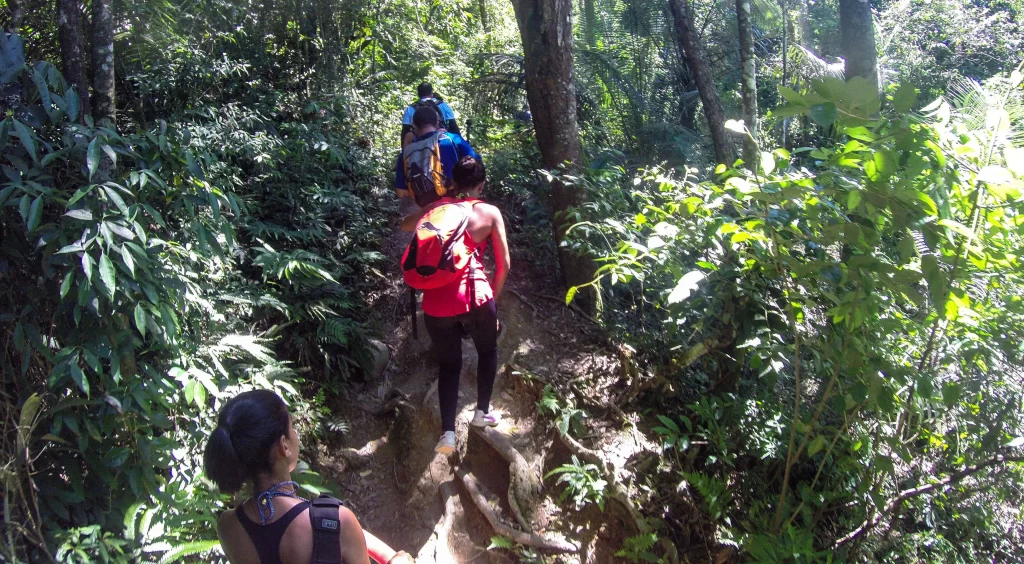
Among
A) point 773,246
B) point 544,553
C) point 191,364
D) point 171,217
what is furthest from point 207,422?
point 773,246

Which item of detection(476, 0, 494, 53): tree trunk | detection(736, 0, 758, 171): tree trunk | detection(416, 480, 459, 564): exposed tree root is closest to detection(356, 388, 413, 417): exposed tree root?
detection(416, 480, 459, 564): exposed tree root

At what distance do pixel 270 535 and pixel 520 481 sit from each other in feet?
7.79

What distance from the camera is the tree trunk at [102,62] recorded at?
3805 millimetres

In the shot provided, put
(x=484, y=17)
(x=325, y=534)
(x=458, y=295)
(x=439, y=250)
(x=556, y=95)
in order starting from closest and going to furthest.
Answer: (x=325, y=534)
(x=439, y=250)
(x=458, y=295)
(x=556, y=95)
(x=484, y=17)

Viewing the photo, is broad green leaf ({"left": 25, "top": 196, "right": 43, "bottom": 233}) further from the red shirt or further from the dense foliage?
the dense foliage

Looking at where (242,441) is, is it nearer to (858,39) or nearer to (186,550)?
(186,550)

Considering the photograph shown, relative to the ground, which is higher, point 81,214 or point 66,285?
point 81,214

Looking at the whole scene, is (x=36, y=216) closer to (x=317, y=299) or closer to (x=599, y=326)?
(x=317, y=299)

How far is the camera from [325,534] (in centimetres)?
203

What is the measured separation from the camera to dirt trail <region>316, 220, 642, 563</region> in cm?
420

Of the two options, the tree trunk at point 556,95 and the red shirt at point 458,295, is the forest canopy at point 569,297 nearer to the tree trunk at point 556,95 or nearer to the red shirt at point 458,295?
the tree trunk at point 556,95

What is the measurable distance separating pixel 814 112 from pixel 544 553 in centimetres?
286

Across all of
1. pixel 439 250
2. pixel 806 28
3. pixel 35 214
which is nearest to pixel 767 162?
pixel 439 250

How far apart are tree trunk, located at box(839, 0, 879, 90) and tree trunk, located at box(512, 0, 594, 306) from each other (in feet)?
7.84
